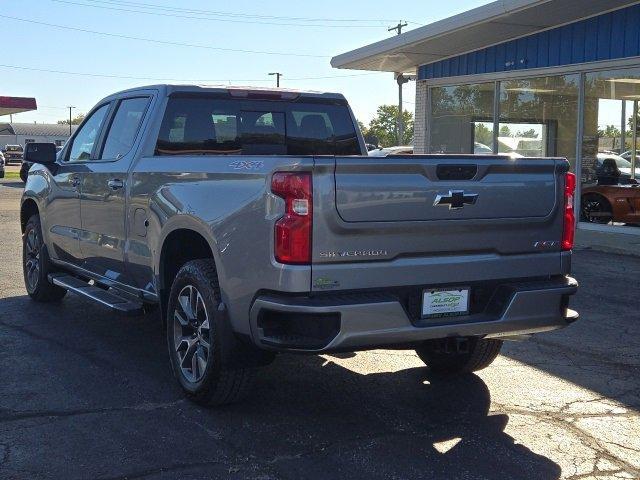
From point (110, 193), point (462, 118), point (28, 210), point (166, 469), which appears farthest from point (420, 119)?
point (166, 469)

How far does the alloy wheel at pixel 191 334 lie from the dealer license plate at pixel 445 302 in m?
1.29

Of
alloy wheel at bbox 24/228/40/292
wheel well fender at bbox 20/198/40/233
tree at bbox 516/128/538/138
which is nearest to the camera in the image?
alloy wheel at bbox 24/228/40/292

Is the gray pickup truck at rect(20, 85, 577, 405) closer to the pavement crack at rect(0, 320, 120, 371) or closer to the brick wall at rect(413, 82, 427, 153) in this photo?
the pavement crack at rect(0, 320, 120, 371)

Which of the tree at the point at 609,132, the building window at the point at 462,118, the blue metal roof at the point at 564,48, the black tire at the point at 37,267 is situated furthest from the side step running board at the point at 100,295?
the building window at the point at 462,118

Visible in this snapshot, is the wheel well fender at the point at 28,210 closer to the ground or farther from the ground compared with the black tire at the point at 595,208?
farther from the ground

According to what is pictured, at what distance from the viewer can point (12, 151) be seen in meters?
59.4

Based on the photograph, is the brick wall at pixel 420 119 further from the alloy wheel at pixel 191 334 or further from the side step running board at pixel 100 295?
the alloy wheel at pixel 191 334

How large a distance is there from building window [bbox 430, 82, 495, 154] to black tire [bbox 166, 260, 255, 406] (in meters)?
12.2

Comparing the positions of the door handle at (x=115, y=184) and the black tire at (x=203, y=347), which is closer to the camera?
the black tire at (x=203, y=347)

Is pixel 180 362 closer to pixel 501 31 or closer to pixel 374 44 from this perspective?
pixel 501 31

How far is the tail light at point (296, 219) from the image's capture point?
12.4 feet

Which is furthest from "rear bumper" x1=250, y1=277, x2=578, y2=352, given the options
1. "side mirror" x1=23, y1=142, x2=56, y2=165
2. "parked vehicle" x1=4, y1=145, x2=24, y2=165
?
"parked vehicle" x1=4, y1=145, x2=24, y2=165

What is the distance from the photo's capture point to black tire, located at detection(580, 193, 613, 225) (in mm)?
13625

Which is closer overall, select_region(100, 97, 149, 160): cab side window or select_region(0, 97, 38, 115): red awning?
select_region(100, 97, 149, 160): cab side window
